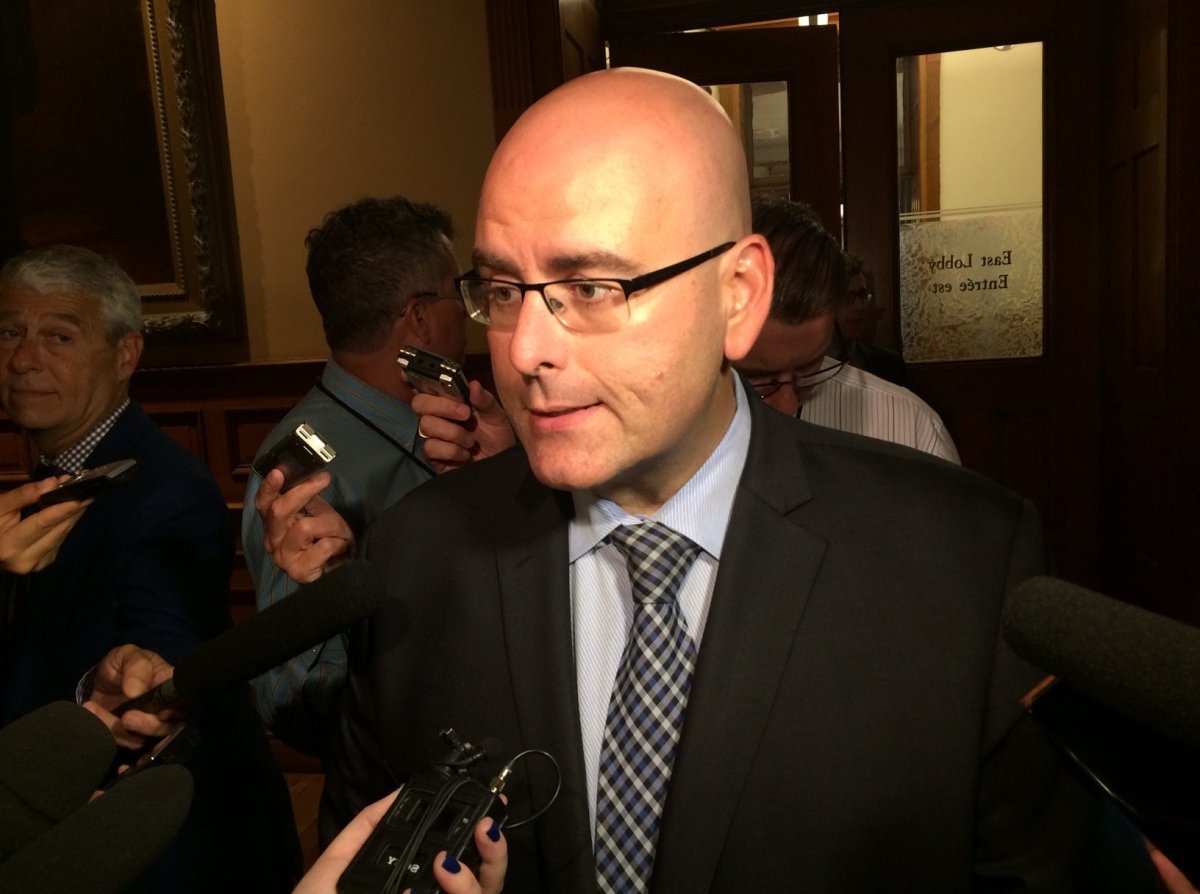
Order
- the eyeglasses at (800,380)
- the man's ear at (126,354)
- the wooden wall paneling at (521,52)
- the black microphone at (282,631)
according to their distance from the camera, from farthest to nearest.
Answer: the wooden wall paneling at (521,52)
the eyeglasses at (800,380)
the man's ear at (126,354)
the black microphone at (282,631)

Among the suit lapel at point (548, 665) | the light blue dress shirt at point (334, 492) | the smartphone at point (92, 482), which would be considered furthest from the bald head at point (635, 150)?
the light blue dress shirt at point (334, 492)

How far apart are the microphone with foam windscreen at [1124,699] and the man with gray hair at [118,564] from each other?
4.71ft

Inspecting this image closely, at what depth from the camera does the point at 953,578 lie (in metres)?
1.00

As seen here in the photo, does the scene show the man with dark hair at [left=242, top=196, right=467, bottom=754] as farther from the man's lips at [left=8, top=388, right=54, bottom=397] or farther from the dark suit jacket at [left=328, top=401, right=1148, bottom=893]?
the dark suit jacket at [left=328, top=401, right=1148, bottom=893]

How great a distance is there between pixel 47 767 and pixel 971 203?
12.7ft

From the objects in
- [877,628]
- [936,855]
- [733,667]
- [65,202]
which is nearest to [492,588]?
Result: [733,667]

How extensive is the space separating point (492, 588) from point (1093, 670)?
2.25 ft

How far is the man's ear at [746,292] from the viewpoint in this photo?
1.00m

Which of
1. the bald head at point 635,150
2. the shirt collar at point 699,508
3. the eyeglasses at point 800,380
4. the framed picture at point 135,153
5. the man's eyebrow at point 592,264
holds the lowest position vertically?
the shirt collar at point 699,508

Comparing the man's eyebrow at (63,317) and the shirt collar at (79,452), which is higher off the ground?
the man's eyebrow at (63,317)

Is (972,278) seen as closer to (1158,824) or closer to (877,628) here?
(877,628)

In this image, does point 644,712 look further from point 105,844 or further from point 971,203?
point 971,203

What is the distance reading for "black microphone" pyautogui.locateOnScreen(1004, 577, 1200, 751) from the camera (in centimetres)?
51

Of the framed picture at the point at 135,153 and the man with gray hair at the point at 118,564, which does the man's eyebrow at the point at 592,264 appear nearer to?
the man with gray hair at the point at 118,564
